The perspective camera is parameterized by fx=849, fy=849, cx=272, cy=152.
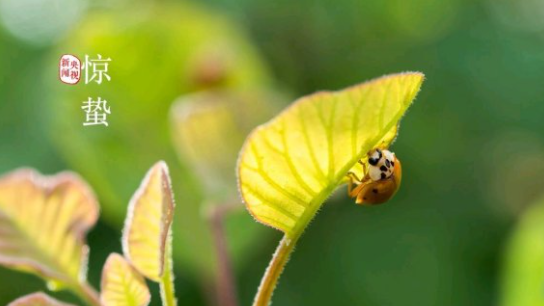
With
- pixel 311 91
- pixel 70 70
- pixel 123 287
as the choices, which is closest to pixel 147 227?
pixel 123 287

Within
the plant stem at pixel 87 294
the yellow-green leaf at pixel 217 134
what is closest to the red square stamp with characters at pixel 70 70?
the yellow-green leaf at pixel 217 134

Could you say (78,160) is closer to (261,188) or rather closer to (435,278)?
(435,278)

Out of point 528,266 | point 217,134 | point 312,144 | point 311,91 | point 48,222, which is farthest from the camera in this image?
point 311,91

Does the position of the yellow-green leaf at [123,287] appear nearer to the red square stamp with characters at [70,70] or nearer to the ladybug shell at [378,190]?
the ladybug shell at [378,190]

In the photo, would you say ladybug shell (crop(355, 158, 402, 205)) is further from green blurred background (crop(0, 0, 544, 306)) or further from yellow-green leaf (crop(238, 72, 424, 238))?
green blurred background (crop(0, 0, 544, 306))

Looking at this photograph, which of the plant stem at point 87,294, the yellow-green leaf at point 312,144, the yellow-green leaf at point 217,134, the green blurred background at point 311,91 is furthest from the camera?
the green blurred background at point 311,91

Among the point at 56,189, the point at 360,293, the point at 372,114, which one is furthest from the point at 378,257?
the point at 372,114

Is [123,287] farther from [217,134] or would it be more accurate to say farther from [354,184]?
[217,134]
